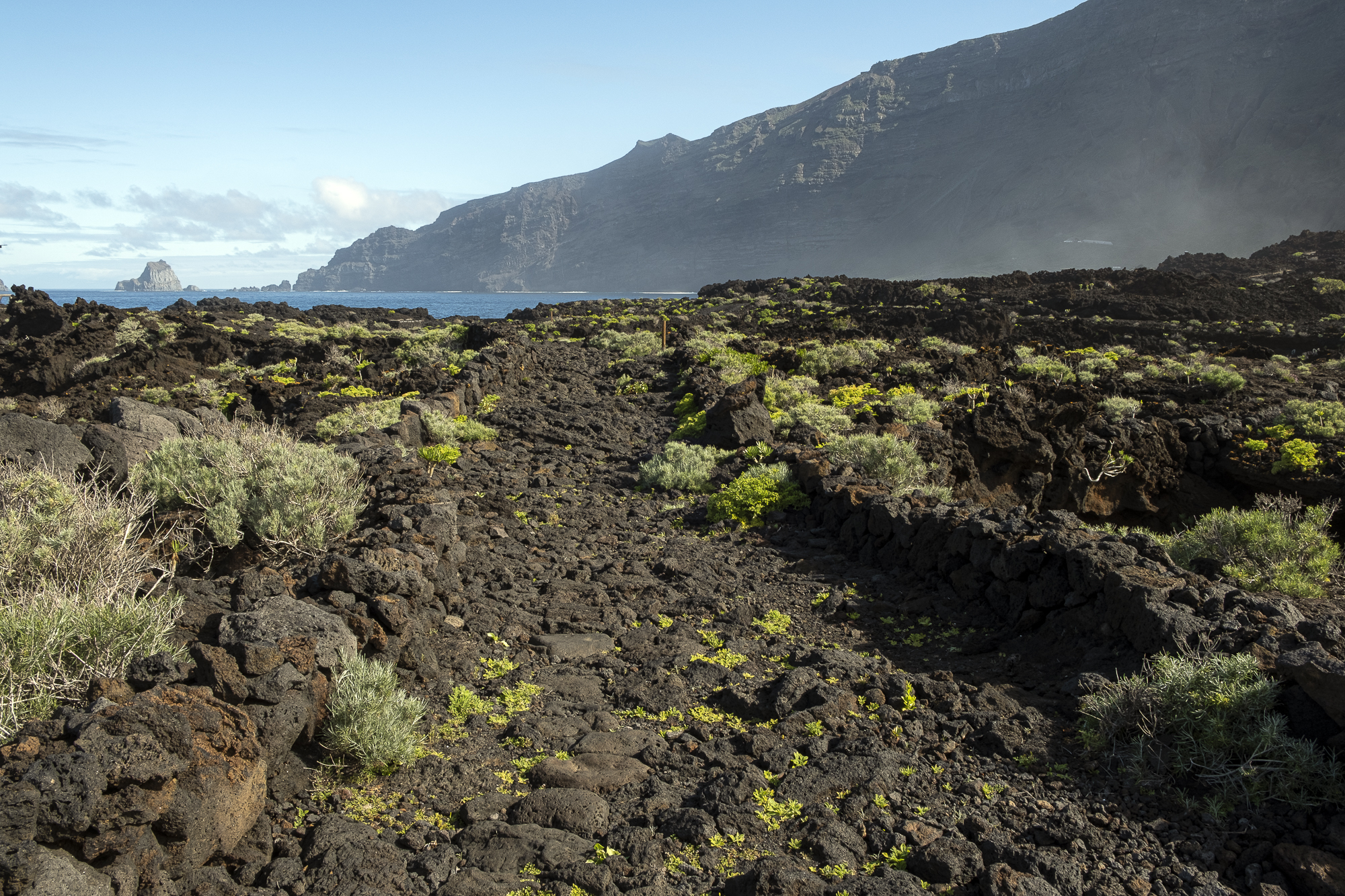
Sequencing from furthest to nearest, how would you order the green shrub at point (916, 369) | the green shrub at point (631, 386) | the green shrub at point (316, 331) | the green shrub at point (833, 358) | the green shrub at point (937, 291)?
1. the green shrub at point (937, 291)
2. the green shrub at point (316, 331)
3. the green shrub at point (833, 358)
4. the green shrub at point (631, 386)
5. the green shrub at point (916, 369)

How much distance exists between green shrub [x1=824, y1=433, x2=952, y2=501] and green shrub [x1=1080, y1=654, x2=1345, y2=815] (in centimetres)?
491

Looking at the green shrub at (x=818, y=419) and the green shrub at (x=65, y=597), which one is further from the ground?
the green shrub at (x=65, y=597)

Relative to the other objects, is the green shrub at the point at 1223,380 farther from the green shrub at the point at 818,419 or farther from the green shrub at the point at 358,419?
the green shrub at the point at 358,419

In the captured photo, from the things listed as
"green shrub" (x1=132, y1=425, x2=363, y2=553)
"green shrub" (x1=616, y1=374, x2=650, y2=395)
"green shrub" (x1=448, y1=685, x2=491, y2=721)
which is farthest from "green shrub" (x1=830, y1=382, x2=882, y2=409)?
"green shrub" (x1=448, y1=685, x2=491, y2=721)

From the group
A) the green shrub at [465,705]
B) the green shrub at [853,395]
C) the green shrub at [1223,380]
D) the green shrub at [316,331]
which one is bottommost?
the green shrub at [1223,380]

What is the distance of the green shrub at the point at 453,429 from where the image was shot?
37.7 feet

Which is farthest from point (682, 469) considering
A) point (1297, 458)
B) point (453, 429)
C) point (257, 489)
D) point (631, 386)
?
point (631, 386)

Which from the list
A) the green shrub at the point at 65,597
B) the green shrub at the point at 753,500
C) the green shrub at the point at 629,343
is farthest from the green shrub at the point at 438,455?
the green shrub at the point at 629,343

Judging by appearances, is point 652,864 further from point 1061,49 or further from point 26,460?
point 1061,49

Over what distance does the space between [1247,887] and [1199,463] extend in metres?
9.83

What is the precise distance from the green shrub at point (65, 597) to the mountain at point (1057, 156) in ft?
354

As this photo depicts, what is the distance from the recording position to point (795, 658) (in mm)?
5520

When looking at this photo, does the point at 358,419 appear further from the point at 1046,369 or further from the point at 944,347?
the point at 944,347

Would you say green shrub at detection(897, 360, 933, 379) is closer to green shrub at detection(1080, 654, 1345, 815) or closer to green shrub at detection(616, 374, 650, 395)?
green shrub at detection(616, 374, 650, 395)
